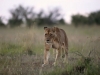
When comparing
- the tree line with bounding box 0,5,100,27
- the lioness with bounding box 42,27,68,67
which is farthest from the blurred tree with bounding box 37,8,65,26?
the lioness with bounding box 42,27,68,67

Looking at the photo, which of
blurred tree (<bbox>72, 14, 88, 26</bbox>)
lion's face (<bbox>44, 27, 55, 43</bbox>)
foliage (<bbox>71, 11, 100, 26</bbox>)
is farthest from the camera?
blurred tree (<bbox>72, 14, 88, 26</bbox>)

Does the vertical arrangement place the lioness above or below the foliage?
below

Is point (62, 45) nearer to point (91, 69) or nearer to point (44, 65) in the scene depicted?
point (44, 65)

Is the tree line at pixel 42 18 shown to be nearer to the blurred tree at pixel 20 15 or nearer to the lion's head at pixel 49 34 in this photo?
the blurred tree at pixel 20 15

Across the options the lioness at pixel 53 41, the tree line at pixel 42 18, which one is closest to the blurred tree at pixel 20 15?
the tree line at pixel 42 18

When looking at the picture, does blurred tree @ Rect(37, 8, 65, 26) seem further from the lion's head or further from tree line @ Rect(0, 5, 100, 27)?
the lion's head

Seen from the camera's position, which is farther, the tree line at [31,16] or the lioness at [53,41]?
the tree line at [31,16]

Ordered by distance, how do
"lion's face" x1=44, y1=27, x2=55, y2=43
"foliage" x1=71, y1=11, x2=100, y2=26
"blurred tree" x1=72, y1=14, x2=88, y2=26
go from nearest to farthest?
1. "lion's face" x1=44, y1=27, x2=55, y2=43
2. "foliage" x1=71, y1=11, x2=100, y2=26
3. "blurred tree" x1=72, y1=14, x2=88, y2=26

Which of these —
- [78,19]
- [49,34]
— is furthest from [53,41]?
[78,19]

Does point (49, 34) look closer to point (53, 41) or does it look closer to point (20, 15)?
point (53, 41)

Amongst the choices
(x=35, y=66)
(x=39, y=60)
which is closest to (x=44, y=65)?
(x=35, y=66)

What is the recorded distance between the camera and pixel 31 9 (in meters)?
32.7

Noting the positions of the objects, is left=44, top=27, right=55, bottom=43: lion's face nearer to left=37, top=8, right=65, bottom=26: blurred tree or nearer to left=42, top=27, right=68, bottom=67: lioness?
left=42, top=27, right=68, bottom=67: lioness

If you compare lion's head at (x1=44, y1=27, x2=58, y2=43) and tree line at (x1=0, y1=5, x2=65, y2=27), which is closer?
lion's head at (x1=44, y1=27, x2=58, y2=43)
